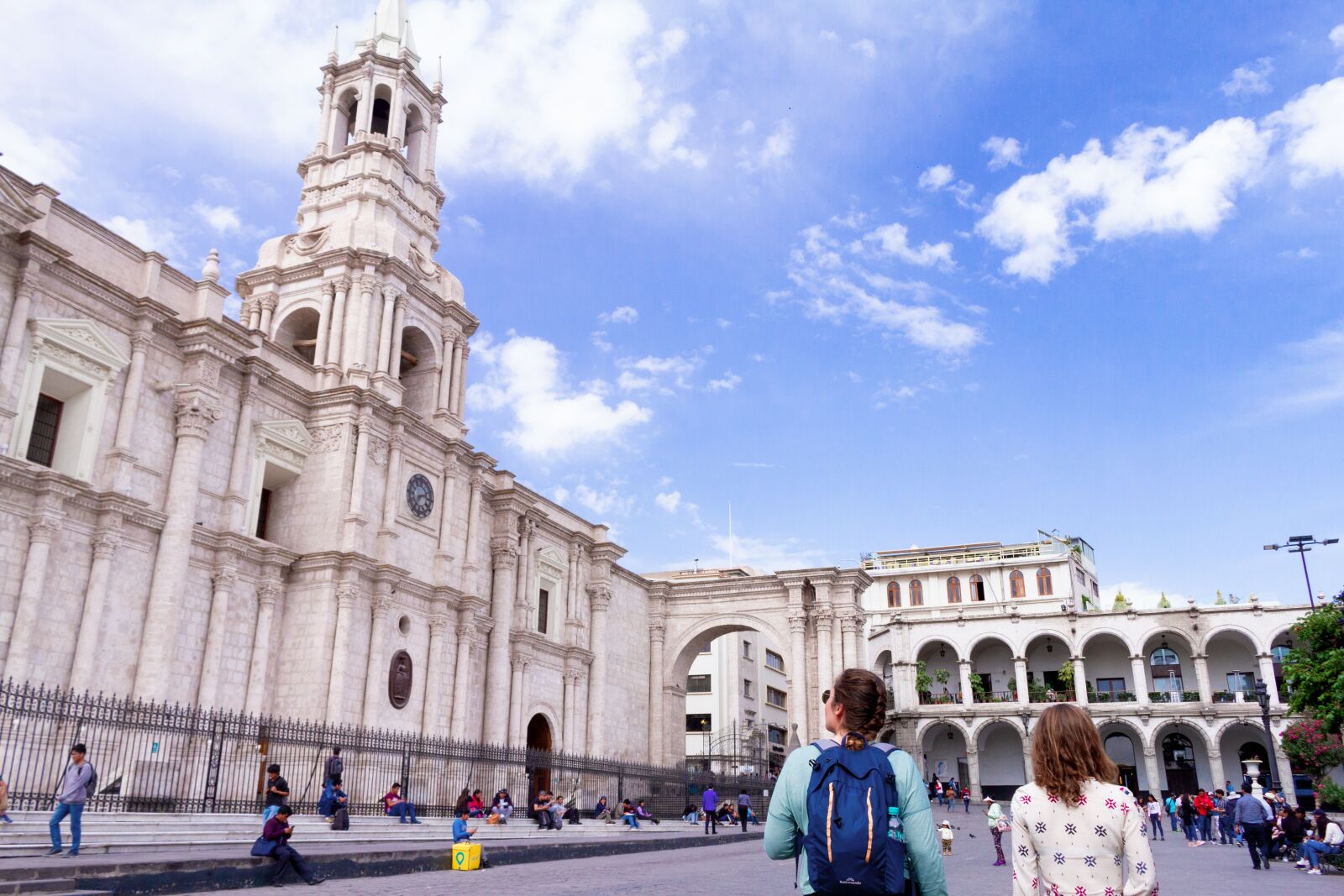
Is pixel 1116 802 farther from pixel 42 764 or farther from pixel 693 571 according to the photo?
pixel 693 571

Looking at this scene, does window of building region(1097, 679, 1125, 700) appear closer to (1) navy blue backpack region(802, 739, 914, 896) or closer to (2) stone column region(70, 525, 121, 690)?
(2) stone column region(70, 525, 121, 690)

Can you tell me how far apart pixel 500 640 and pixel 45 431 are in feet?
46.4

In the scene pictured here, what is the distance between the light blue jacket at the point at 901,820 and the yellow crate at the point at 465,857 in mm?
12375

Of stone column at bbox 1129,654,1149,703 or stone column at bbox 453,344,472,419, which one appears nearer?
stone column at bbox 453,344,472,419

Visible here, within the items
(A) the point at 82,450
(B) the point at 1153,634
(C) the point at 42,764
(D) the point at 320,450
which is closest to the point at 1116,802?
(C) the point at 42,764

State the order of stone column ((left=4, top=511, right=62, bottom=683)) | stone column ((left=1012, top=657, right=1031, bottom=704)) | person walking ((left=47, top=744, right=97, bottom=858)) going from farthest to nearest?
stone column ((left=1012, top=657, right=1031, bottom=704)) < stone column ((left=4, top=511, right=62, bottom=683)) < person walking ((left=47, top=744, right=97, bottom=858))

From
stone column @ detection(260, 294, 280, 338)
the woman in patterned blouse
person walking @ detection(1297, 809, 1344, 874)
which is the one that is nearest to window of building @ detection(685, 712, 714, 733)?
stone column @ detection(260, 294, 280, 338)

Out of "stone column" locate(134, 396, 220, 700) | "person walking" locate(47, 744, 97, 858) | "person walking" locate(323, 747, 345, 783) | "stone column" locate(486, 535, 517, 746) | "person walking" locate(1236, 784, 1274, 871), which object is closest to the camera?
"person walking" locate(47, 744, 97, 858)

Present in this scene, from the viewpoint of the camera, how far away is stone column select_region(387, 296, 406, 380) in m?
27.7

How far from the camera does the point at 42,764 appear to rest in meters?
16.1

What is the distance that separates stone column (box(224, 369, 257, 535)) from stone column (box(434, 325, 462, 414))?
6.88 meters

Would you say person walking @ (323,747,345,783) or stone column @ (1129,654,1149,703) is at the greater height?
stone column @ (1129,654,1149,703)

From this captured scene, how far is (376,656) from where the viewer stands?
24219 mm

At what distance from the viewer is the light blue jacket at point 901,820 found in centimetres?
340
